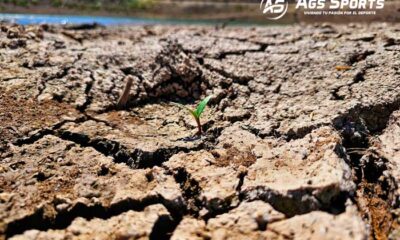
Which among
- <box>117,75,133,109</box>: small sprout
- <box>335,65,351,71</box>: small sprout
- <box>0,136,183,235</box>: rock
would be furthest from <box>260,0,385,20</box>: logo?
<box>0,136,183,235</box>: rock

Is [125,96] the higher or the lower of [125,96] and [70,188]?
the higher

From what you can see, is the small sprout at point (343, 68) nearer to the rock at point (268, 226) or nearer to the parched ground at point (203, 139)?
the parched ground at point (203, 139)

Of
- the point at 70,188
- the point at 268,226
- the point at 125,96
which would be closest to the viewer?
the point at 268,226

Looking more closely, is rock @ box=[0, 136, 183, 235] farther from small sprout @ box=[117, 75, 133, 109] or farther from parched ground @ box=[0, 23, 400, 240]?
small sprout @ box=[117, 75, 133, 109]

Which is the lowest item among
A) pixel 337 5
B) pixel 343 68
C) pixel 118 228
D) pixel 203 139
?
pixel 118 228

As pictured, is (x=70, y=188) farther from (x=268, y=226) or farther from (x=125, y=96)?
(x=125, y=96)

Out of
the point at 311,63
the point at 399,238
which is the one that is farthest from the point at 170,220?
the point at 311,63

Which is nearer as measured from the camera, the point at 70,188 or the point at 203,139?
the point at 70,188

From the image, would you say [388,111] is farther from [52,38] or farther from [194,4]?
[194,4]

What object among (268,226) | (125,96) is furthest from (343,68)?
(268,226)
